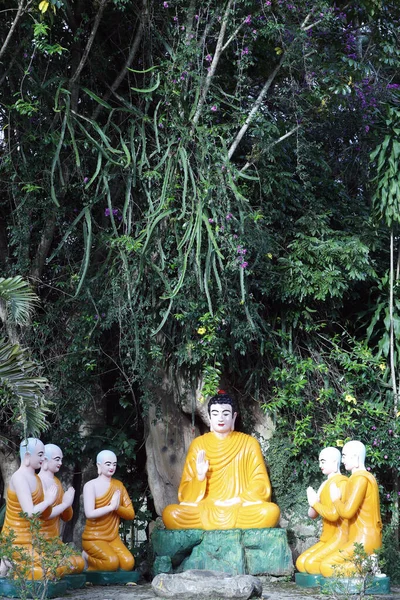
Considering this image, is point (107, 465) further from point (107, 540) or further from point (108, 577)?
point (108, 577)

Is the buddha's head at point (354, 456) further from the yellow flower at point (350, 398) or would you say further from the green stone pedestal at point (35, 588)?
the green stone pedestal at point (35, 588)

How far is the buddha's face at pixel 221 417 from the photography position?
318 inches

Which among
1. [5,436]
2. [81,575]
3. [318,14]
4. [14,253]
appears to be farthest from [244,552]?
[318,14]

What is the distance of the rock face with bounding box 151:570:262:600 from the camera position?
19.7 feet

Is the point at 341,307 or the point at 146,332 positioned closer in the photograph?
the point at 146,332

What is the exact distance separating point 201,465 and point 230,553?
0.85 m

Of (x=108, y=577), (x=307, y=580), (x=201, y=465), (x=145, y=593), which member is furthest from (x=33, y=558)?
(x=307, y=580)

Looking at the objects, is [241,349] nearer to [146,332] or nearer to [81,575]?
[146,332]

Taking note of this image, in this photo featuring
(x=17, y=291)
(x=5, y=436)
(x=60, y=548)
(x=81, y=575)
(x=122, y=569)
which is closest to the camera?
(x=60, y=548)

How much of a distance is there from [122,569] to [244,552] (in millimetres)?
1037

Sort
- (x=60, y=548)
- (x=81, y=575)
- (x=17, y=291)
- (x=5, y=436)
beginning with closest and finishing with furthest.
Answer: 1. (x=60, y=548)
2. (x=17, y=291)
3. (x=81, y=575)
4. (x=5, y=436)

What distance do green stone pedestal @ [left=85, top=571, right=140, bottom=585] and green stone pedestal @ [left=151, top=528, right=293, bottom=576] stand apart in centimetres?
34

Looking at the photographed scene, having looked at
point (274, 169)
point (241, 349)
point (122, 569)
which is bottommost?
point (122, 569)

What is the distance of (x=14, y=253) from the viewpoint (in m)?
8.25
